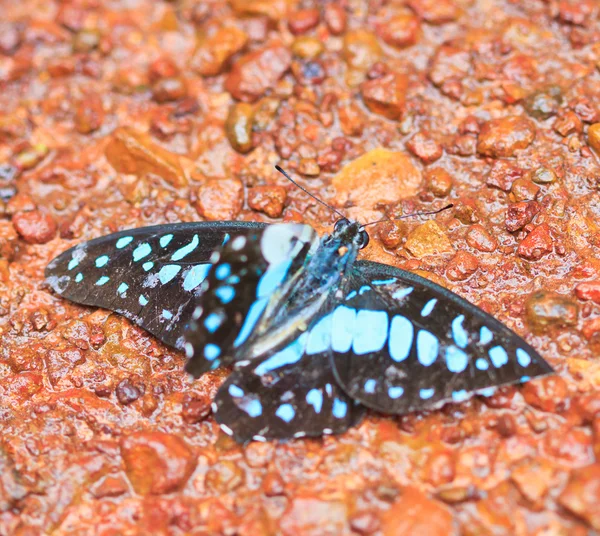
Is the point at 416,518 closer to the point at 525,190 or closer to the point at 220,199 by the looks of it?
the point at 525,190

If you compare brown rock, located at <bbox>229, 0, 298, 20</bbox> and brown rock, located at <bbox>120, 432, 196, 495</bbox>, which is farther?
brown rock, located at <bbox>229, 0, 298, 20</bbox>

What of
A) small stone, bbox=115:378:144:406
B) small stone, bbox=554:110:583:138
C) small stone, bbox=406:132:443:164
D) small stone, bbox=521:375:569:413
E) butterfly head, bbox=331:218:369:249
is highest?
small stone, bbox=554:110:583:138

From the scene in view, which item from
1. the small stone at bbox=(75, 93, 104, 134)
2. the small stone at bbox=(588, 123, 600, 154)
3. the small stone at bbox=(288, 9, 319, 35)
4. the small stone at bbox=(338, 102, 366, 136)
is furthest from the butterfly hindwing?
the small stone at bbox=(75, 93, 104, 134)

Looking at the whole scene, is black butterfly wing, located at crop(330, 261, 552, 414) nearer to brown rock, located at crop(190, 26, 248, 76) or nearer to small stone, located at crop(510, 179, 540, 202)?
small stone, located at crop(510, 179, 540, 202)

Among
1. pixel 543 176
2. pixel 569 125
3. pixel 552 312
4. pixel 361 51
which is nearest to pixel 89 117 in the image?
pixel 361 51

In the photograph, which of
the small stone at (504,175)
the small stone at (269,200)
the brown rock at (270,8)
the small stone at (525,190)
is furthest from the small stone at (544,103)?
the brown rock at (270,8)

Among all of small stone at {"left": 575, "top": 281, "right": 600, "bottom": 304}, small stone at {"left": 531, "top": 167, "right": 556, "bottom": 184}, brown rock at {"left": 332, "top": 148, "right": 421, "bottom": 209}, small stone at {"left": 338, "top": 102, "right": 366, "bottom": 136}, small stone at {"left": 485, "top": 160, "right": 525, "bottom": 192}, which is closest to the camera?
small stone at {"left": 575, "top": 281, "right": 600, "bottom": 304}

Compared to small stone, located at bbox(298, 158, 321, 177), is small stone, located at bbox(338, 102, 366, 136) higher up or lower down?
higher up

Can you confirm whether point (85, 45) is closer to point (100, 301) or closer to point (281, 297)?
point (100, 301)
